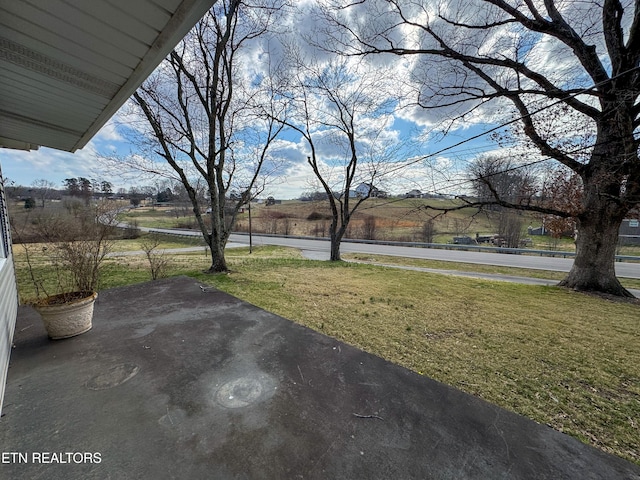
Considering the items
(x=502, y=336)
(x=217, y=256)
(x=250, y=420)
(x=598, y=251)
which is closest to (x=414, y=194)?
(x=598, y=251)

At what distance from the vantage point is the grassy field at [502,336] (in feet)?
6.20

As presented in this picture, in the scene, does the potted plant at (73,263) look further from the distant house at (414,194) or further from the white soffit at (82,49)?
the distant house at (414,194)

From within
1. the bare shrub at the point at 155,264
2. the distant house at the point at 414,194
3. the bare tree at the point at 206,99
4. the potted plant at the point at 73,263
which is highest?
the bare tree at the point at 206,99

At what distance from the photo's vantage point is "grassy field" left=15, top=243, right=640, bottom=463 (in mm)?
1891

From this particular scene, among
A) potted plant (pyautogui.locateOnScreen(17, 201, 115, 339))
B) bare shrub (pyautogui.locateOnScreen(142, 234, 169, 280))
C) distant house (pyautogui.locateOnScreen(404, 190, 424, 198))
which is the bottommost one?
bare shrub (pyautogui.locateOnScreen(142, 234, 169, 280))

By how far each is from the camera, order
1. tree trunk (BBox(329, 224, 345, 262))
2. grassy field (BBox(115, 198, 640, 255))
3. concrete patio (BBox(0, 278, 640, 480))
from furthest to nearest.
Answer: grassy field (BBox(115, 198, 640, 255)) < tree trunk (BBox(329, 224, 345, 262)) < concrete patio (BBox(0, 278, 640, 480))

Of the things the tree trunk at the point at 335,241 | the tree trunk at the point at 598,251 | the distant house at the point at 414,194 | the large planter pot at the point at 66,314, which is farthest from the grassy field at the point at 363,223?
the large planter pot at the point at 66,314

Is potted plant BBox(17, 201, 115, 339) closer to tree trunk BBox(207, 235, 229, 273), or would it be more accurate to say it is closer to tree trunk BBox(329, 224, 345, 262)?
tree trunk BBox(207, 235, 229, 273)

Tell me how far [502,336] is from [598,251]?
16.0 feet

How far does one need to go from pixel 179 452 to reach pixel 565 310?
19.5 ft

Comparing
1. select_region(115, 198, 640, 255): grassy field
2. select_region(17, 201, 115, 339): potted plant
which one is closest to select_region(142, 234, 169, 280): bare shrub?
select_region(17, 201, 115, 339): potted plant

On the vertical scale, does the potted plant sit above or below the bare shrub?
above

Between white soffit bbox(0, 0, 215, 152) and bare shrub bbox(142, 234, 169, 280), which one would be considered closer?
white soffit bbox(0, 0, 215, 152)

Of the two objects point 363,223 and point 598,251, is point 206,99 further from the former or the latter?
point 363,223
